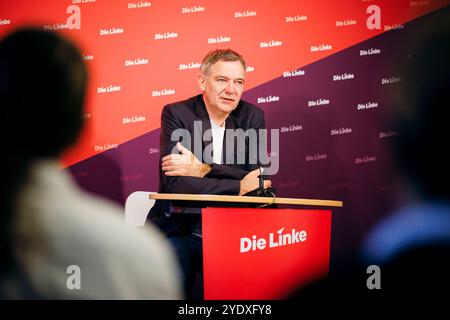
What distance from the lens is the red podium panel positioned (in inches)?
152

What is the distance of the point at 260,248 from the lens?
3.97m

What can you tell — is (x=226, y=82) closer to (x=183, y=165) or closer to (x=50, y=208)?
(x=183, y=165)

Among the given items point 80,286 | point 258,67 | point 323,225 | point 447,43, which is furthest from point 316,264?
point 447,43

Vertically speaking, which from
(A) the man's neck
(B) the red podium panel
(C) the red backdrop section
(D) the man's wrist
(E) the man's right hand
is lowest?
(B) the red podium panel

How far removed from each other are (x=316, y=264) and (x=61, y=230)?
96.4 inches

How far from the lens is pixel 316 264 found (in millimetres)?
4098

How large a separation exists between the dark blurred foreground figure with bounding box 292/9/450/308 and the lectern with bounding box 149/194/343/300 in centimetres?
118

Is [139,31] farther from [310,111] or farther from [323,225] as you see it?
[323,225]

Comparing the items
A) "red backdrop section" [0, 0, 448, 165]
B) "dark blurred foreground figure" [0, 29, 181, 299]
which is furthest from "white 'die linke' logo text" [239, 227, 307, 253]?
"red backdrop section" [0, 0, 448, 165]

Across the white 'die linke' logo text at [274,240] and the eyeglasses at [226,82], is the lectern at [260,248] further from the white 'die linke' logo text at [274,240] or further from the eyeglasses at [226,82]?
the eyeglasses at [226,82]

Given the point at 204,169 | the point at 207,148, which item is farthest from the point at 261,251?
the point at 207,148

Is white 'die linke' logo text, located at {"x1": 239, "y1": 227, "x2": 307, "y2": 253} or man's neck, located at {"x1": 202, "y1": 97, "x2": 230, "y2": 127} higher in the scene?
man's neck, located at {"x1": 202, "y1": 97, "x2": 230, "y2": 127}

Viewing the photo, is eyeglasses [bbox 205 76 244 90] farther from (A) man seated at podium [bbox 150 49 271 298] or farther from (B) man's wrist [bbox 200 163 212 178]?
(B) man's wrist [bbox 200 163 212 178]

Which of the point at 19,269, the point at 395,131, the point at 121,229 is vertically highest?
the point at 395,131
